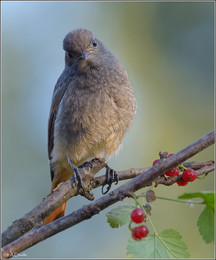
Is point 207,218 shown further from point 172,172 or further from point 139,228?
point 139,228

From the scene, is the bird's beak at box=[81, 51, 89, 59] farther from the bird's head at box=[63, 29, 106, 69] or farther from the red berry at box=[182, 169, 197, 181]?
the red berry at box=[182, 169, 197, 181]

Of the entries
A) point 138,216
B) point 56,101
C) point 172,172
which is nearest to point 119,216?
point 138,216

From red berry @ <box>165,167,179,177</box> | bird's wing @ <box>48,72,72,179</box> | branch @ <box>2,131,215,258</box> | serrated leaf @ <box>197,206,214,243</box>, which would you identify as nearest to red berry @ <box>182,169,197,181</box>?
red berry @ <box>165,167,179,177</box>

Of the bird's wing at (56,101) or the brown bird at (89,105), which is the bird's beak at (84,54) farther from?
the bird's wing at (56,101)

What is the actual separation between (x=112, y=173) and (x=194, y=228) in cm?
244

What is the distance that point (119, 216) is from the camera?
2150 millimetres

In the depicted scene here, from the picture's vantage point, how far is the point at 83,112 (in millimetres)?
4270

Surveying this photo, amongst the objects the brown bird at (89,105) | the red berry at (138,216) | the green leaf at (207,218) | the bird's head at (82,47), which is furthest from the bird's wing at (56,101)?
the red berry at (138,216)

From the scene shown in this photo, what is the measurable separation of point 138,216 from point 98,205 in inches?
9.1

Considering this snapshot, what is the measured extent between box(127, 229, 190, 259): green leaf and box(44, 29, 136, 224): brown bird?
7.14 ft

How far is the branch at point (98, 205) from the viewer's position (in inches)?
73.7

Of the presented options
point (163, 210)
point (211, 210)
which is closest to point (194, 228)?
point (163, 210)

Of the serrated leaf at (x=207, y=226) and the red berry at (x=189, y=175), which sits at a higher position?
the red berry at (x=189, y=175)

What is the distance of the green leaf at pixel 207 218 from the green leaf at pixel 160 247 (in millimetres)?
380
